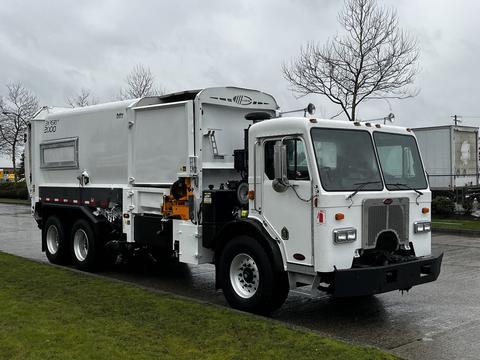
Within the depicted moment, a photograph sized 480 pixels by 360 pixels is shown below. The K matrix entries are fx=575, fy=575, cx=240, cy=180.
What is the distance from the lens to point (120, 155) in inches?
385

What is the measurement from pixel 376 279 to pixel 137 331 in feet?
8.83

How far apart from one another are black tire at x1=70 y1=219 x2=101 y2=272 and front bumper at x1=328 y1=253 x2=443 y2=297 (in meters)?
5.17

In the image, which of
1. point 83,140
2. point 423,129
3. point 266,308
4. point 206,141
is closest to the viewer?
point 266,308

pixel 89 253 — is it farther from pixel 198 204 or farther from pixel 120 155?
pixel 198 204

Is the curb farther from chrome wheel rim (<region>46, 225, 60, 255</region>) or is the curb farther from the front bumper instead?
chrome wheel rim (<region>46, 225, 60, 255</region>)

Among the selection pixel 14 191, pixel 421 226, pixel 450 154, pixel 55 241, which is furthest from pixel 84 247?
pixel 14 191

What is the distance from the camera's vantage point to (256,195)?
23.7 feet

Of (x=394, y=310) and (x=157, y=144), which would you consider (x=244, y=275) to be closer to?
(x=394, y=310)

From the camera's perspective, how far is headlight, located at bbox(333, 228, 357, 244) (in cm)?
640

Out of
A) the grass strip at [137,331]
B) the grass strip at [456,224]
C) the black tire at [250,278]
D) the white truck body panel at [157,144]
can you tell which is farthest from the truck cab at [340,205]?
the grass strip at [456,224]

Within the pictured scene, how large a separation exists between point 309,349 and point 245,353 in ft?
2.00

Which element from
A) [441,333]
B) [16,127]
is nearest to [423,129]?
[441,333]

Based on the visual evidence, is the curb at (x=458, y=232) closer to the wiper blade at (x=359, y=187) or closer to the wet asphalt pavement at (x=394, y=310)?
the wet asphalt pavement at (x=394, y=310)

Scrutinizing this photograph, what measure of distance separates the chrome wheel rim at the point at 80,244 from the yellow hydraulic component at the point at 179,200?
270 cm
